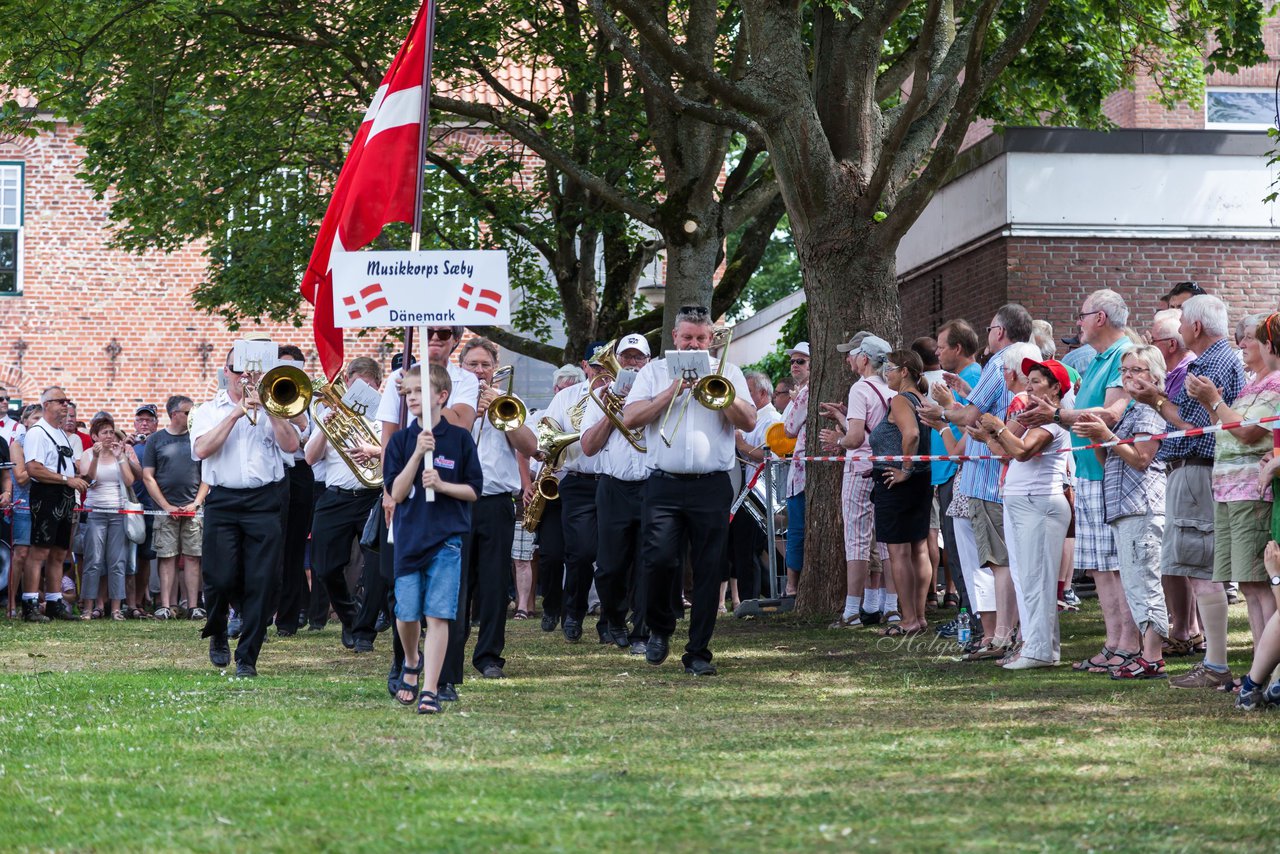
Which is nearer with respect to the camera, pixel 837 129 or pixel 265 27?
pixel 837 129

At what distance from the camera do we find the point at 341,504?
42.2ft

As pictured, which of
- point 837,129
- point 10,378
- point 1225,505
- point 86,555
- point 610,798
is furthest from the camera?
point 10,378

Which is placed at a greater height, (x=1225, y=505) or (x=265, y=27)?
(x=265, y=27)

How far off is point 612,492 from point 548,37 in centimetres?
1020

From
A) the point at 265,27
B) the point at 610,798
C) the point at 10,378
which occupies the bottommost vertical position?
the point at 610,798

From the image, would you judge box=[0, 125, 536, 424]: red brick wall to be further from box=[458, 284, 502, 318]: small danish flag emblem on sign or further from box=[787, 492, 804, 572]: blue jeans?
box=[458, 284, 502, 318]: small danish flag emblem on sign

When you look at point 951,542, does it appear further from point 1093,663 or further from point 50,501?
point 50,501

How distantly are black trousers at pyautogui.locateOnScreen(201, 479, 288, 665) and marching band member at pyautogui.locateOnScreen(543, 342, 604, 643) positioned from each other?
3.31m

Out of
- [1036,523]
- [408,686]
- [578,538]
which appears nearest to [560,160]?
[578,538]

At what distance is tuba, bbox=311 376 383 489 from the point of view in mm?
11758

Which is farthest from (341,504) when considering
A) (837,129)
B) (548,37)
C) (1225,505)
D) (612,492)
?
(548,37)

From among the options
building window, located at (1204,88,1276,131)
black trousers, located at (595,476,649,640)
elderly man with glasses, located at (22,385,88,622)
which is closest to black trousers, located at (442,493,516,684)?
black trousers, located at (595,476,649,640)

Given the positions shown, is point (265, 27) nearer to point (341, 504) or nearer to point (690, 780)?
point (341, 504)

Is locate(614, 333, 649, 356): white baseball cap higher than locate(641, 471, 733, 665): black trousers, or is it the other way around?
locate(614, 333, 649, 356): white baseball cap
